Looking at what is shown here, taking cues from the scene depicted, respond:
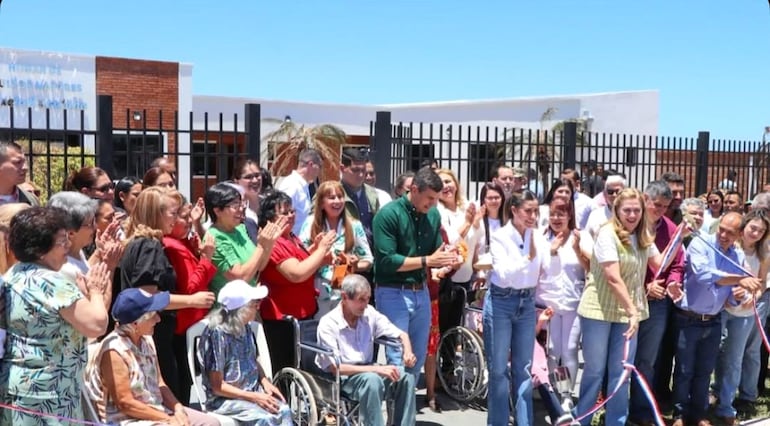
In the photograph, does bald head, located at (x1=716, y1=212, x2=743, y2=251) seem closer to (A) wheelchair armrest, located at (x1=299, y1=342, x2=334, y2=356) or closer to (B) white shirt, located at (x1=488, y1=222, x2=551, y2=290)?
(B) white shirt, located at (x1=488, y1=222, x2=551, y2=290)

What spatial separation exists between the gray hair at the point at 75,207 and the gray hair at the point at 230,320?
36.1 inches

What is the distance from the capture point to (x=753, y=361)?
696 cm

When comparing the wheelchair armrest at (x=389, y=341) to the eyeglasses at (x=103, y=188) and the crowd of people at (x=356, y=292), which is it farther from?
the eyeglasses at (x=103, y=188)

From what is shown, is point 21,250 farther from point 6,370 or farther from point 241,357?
point 241,357

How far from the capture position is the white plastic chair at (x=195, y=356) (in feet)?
15.5

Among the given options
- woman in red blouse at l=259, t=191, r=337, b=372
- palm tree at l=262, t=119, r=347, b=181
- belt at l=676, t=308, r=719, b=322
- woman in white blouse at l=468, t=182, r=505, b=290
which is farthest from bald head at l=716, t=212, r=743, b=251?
palm tree at l=262, t=119, r=347, b=181

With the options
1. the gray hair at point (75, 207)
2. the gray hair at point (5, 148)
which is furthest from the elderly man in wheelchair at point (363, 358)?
the gray hair at point (5, 148)

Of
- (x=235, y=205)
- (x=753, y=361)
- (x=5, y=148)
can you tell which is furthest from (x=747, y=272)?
(x=5, y=148)

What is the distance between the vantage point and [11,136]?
23.6 feet

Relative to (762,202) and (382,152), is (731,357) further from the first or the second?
(382,152)

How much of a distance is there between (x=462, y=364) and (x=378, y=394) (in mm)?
1767

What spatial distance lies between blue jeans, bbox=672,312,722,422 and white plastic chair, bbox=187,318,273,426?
3.30m

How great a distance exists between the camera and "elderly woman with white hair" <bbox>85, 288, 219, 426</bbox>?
13.4 feet

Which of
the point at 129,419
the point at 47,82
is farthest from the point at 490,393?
the point at 47,82
